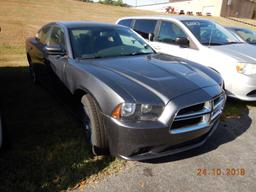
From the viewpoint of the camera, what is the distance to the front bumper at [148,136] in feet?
8.36

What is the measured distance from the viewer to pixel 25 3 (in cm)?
3167

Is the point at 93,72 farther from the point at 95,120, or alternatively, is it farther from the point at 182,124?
the point at 182,124

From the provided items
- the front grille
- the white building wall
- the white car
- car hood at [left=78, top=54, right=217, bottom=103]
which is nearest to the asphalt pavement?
the front grille

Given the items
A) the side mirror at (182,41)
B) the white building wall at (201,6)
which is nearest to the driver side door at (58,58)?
the side mirror at (182,41)

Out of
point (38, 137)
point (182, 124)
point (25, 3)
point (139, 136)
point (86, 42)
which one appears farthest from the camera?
point (25, 3)

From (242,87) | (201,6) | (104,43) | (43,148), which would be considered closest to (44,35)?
(104,43)

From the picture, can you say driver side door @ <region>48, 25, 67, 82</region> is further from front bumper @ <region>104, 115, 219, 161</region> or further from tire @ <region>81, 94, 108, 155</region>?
front bumper @ <region>104, 115, 219, 161</region>

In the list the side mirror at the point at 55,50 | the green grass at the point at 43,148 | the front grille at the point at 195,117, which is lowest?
the green grass at the point at 43,148

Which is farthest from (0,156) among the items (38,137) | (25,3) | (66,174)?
(25,3)

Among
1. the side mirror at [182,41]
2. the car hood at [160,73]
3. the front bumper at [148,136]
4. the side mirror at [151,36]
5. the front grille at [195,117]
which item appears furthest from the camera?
the side mirror at [151,36]

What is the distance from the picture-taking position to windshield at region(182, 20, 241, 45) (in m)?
5.55

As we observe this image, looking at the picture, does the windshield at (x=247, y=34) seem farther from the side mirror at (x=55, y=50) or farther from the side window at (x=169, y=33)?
the side mirror at (x=55, y=50)

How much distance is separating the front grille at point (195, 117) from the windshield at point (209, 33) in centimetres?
278

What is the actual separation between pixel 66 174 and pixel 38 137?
3.13 feet
